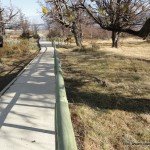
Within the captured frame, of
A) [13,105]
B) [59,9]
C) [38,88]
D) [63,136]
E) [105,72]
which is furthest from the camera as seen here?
[105,72]

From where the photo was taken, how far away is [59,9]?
970cm

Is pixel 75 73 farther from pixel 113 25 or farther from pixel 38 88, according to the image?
pixel 113 25

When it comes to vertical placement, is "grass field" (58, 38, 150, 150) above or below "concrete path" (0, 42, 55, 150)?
below

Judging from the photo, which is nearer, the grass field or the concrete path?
the concrete path

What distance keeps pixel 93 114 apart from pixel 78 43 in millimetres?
34059

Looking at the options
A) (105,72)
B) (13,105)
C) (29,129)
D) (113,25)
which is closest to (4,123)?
(29,129)

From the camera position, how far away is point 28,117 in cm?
762

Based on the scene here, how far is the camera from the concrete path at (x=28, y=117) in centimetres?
607

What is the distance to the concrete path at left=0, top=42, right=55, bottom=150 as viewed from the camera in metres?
6.07

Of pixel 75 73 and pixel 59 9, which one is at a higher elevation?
pixel 59 9

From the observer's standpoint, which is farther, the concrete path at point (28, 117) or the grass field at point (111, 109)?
the grass field at point (111, 109)

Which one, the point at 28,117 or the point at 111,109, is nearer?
the point at 28,117

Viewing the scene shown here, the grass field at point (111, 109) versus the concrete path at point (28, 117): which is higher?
the concrete path at point (28, 117)

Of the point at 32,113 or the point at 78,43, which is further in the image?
the point at 78,43
